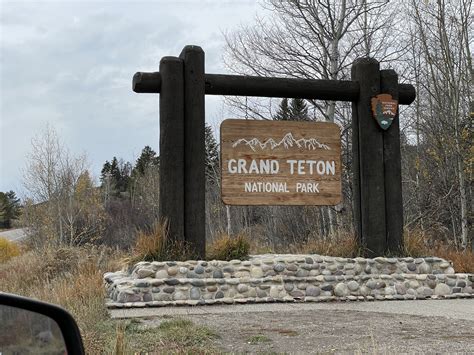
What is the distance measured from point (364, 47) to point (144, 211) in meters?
19.2

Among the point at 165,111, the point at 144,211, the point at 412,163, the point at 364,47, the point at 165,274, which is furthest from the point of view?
the point at 144,211

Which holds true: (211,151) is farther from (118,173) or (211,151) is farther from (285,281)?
(118,173)

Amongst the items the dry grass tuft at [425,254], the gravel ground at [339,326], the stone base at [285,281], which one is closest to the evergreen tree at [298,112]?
the dry grass tuft at [425,254]

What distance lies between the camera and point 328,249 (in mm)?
11305

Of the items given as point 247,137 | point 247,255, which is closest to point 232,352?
point 247,255

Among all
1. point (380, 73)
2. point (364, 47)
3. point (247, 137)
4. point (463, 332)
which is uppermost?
point (364, 47)

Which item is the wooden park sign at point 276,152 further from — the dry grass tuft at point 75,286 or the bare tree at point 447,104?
the bare tree at point 447,104

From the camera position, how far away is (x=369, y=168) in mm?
10914

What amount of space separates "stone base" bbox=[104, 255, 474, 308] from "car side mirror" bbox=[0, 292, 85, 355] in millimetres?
6914

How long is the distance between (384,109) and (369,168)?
1.19m

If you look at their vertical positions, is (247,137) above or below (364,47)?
below

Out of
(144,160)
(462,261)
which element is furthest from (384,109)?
(144,160)

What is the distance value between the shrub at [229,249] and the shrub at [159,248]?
0.65 meters

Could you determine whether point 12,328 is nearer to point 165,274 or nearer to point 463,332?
point 463,332
